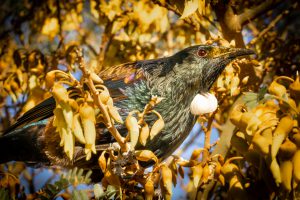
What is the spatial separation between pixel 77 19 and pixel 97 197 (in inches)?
89.3

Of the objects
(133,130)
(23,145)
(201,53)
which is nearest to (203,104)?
(201,53)

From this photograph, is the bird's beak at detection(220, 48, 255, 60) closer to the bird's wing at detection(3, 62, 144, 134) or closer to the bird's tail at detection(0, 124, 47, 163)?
the bird's wing at detection(3, 62, 144, 134)

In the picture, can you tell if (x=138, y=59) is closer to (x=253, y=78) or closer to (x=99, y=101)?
(x=253, y=78)

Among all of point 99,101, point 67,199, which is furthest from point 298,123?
point 67,199

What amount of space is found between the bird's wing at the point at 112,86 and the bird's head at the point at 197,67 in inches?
7.2

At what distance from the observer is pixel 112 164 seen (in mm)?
1921

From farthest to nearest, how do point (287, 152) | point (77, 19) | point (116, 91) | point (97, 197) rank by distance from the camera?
point (77, 19)
point (116, 91)
point (97, 197)
point (287, 152)

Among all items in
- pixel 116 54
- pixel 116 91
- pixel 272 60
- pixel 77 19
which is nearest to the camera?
pixel 116 91

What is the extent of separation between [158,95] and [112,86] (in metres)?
0.29

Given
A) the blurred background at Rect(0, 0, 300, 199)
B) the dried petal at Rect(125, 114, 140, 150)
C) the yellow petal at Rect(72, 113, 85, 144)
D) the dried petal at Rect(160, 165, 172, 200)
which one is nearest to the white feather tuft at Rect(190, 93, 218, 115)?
the blurred background at Rect(0, 0, 300, 199)

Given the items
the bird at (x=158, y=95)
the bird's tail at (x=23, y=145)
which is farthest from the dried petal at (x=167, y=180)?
the bird's tail at (x=23, y=145)

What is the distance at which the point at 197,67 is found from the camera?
2842 millimetres

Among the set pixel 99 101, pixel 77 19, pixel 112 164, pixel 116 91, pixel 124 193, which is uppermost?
pixel 77 19

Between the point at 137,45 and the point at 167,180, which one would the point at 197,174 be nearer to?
the point at 167,180
